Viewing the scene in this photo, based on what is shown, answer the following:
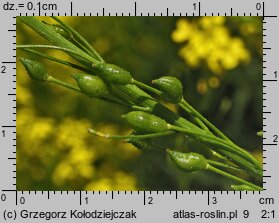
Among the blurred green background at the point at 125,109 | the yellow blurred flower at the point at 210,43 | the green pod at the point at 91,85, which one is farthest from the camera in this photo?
the yellow blurred flower at the point at 210,43

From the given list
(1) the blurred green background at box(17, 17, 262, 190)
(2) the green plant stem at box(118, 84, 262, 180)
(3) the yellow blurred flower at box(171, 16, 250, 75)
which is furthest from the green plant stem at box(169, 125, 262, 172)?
(3) the yellow blurred flower at box(171, 16, 250, 75)

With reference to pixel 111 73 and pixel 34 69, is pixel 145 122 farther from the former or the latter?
pixel 34 69

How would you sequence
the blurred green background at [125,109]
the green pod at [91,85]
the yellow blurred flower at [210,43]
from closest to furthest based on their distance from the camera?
the green pod at [91,85]
the blurred green background at [125,109]
the yellow blurred flower at [210,43]

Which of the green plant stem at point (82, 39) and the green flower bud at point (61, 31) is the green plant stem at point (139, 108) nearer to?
the green plant stem at point (82, 39)

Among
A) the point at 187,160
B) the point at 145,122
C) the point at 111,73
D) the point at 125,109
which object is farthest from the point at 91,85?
the point at 125,109

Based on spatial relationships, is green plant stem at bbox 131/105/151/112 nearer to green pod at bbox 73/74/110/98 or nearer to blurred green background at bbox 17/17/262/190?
green pod at bbox 73/74/110/98

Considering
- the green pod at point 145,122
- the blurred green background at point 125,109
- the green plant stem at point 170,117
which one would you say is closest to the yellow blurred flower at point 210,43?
the blurred green background at point 125,109

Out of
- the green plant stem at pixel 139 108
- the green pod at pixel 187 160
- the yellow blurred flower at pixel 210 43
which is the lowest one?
the green pod at pixel 187 160
